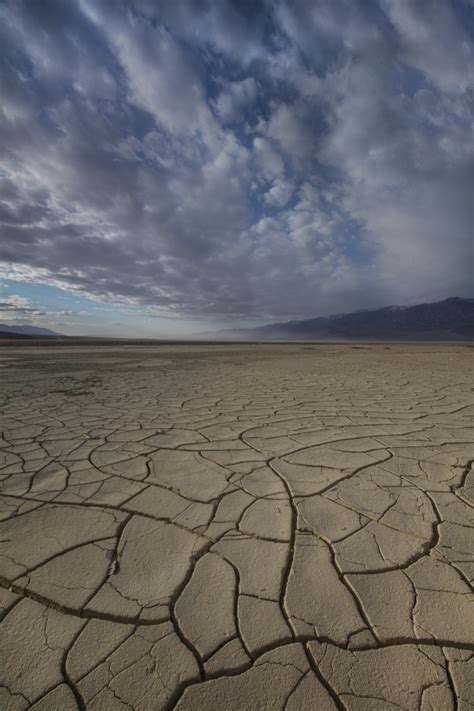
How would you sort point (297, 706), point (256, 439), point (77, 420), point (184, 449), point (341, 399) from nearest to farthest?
1. point (297, 706)
2. point (184, 449)
3. point (256, 439)
4. point (77, 420)
5. point (341, 399)

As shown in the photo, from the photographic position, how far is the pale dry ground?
2.90ft

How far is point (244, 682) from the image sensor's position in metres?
0.88

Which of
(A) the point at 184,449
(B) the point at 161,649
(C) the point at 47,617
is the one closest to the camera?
(B) the point at 161,649

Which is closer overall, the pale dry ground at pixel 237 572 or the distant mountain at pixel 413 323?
→ the pale dry ground at pixel 237 572

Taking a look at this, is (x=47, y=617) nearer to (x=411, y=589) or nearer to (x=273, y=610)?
(x=273, y=610)

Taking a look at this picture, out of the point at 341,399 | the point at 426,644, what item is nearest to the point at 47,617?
the point at 426,644

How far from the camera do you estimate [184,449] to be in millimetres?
2520

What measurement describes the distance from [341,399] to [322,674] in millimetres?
3681

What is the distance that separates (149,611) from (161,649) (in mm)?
147

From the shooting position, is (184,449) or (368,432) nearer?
(184,449)

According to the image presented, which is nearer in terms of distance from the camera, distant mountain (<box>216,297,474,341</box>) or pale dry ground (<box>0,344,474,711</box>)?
pale dry ground (<box>0,344,474,711</box>)

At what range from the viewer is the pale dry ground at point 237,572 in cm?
88

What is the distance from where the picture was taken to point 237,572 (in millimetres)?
1259

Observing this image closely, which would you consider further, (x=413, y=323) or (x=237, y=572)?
(x=413, y=323)
